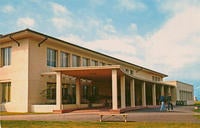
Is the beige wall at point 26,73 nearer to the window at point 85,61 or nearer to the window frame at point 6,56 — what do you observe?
the window frame at point 6,56

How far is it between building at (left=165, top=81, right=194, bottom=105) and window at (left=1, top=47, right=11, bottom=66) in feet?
93.3

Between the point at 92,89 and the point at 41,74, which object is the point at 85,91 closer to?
the point at 92,89

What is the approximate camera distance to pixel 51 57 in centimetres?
2883

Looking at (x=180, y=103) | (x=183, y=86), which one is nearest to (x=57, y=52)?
(x=180, y=103)

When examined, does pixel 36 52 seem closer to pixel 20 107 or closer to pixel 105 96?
pixel 20 107

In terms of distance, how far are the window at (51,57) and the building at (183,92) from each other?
24652 mm

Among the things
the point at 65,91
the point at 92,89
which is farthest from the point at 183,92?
the point at 65,91

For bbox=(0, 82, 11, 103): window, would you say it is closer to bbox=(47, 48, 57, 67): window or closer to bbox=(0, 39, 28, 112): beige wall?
bbox=(0, 39, 28, 112): beige wall

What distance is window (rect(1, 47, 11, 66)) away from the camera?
27844mm

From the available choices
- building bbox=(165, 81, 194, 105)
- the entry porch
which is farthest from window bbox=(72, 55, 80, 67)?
building bbox=(165, 81, 194, 105)

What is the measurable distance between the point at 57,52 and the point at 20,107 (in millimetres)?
6634

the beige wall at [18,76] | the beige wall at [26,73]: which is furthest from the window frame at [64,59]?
the beige wall at [18,76]

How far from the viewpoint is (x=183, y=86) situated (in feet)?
181

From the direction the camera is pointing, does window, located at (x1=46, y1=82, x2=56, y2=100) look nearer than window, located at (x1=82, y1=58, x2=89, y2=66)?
Yes
